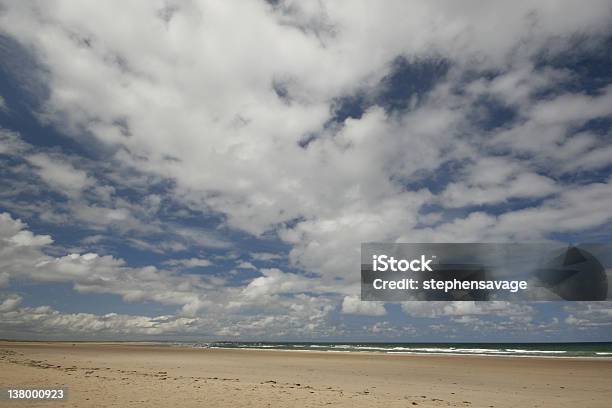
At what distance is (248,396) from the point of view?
17531 mm

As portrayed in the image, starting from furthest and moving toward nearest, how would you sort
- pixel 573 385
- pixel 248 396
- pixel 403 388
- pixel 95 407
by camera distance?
pixel 573 385 < pixel 403 388 < pixel 248 396 < pixel 95 407

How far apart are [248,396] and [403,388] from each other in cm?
996

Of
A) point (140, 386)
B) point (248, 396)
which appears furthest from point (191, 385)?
Answer: point (248, 396)

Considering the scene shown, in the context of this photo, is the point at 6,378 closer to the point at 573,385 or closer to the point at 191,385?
the point at 191,385

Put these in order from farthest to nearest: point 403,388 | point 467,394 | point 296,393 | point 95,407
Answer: point 403,388, point 467,394, point 296,393, point 95,407

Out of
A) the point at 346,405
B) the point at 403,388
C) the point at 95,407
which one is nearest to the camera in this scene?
the point at 95,407

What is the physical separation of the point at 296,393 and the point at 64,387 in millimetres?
11006

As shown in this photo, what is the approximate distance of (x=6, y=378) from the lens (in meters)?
21.0

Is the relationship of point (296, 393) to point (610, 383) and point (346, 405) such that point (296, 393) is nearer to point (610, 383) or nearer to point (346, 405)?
point (346, 405)

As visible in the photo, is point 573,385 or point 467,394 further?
point 573,385

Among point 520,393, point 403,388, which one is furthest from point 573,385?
point 403,388

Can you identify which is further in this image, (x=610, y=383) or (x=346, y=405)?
(x=610, y=383)

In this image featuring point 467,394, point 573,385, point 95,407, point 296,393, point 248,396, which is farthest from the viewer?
point 573,385

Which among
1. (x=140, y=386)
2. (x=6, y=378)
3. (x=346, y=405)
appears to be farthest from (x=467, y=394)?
(x=6, y=378)
